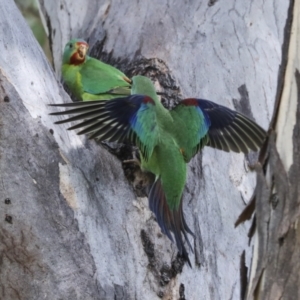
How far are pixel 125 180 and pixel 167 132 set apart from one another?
34 cm

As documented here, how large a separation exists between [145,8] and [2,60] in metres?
1.09

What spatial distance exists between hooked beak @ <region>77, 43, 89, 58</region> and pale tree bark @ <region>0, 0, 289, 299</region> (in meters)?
0.26

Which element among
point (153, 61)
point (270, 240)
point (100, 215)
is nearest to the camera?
point (270, 240)

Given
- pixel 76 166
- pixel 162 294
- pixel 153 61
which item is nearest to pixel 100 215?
pixel 76 166

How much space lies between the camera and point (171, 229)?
258 centimetres

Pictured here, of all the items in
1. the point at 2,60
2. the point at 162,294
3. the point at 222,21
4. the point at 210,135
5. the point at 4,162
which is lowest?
the point at 162,294

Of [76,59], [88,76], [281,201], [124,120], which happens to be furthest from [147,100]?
[281,201]

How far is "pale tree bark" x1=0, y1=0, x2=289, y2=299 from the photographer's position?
94.7 inches

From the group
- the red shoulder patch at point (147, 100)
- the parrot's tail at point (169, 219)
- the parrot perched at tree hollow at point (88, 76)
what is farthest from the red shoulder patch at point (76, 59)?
the parrot's tail at point (169, 219)

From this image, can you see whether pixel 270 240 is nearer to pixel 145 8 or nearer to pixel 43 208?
pixel 43 208

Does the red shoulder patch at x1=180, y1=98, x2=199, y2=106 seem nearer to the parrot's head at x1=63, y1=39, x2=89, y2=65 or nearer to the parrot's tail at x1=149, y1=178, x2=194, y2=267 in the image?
the parrot's tail at x1=149, y1=178, x2=194, y2=267

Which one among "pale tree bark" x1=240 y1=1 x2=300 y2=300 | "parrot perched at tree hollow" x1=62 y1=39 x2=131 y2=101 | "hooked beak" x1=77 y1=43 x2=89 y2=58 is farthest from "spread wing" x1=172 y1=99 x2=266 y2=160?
"pale tree bark" x1=240 y1=1 x2=300 y2=300

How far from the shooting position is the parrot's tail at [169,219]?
8.40ft

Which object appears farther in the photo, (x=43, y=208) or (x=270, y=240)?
(x=43, y=208)
